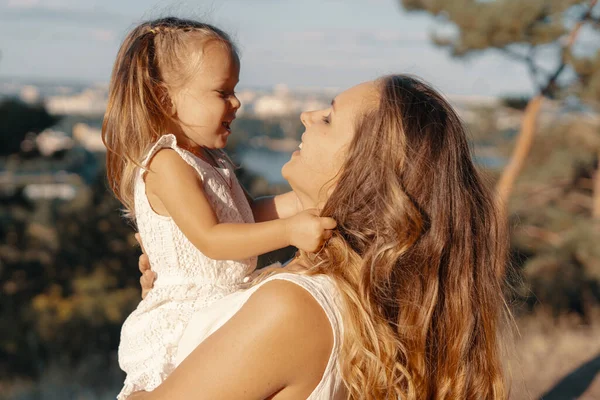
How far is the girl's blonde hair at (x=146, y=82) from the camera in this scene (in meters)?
2.22

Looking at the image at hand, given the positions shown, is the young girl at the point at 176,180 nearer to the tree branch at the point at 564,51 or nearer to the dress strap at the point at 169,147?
the dress strap at the point at 169,147

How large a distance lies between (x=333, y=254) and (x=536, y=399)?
2.51 metres

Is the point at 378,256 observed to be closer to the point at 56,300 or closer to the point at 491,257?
the point at 491,257

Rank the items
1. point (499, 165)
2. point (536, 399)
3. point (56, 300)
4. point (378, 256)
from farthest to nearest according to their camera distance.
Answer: point (56, 300), point (499, 165), point (536, 399), point (378, 256)

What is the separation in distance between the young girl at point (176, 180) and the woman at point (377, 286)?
0.18m

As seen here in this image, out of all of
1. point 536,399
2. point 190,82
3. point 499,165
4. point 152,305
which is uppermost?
point 190,82

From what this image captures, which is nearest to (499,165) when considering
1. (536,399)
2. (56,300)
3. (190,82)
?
(56,300)

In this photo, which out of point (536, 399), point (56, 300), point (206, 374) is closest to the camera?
point (206, 374)

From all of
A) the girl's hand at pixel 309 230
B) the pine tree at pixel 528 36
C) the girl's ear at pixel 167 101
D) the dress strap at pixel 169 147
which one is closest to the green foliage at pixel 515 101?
the pine tree at pixel 528 36

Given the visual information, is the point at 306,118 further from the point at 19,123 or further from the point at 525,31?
the point at 19,123

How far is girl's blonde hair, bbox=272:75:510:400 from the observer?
5.45 feet

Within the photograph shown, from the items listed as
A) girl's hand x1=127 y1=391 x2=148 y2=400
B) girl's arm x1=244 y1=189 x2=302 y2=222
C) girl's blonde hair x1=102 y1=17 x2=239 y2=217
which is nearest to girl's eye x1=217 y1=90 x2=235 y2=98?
girl's blonde hair x1=102 y1=17 x2=239 y2=217

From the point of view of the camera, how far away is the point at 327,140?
1.84 m

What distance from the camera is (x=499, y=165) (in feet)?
52.1
